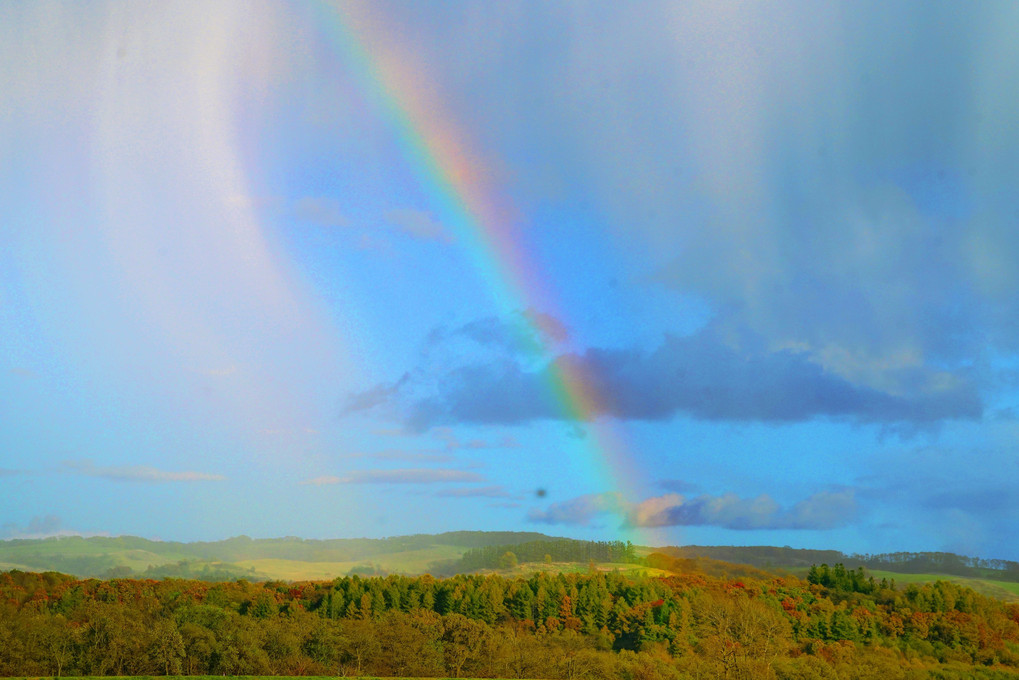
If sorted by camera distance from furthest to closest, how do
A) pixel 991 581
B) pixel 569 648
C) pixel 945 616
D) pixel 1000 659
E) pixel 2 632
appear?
pixel 991 581 → pixel 945 616 → pixel 1000 659 → pixel 569 648 → pixel 2 632

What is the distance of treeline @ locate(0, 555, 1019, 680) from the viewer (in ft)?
192

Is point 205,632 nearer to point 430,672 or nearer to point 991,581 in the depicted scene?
point 430,672

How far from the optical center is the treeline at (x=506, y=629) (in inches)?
2304

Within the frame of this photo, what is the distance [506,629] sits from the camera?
255ft

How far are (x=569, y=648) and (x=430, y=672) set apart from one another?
1375cm

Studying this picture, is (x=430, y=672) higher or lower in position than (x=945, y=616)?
lower

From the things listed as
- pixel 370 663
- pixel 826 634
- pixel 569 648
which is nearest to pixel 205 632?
pixel 370 663

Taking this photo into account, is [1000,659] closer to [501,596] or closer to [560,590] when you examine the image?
[560,590]

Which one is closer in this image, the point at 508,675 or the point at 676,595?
the point at 508,675

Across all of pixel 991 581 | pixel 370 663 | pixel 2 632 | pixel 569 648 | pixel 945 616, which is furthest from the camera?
pixel 991 581

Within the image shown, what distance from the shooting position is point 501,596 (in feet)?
299

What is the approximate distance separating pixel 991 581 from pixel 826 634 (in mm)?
68594

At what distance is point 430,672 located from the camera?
64625 mm

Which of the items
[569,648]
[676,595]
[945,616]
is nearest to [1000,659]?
[945,616]
